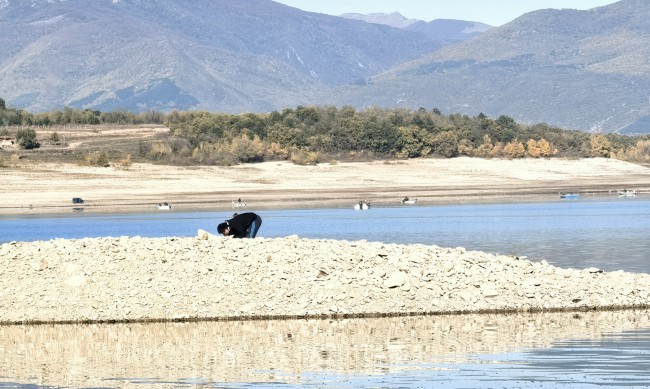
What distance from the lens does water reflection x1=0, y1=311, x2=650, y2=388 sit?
17359 mm

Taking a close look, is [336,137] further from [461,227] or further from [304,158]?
[461,227]

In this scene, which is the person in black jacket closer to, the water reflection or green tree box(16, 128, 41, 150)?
the water reflection

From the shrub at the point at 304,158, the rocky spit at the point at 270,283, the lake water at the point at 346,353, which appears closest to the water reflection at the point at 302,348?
the lake water at the point at 346,353

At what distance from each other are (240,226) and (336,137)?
75137 mm

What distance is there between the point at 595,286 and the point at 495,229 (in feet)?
73.2

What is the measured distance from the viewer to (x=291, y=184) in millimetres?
81812

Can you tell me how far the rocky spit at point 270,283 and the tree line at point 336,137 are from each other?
2496 inches

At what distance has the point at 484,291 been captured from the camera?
77.6 feet

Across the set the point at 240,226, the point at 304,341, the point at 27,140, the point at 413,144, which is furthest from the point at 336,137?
the point at 304,341

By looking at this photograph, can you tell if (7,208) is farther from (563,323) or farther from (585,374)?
(585,374)

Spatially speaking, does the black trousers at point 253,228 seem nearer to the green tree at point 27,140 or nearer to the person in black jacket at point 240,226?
the person in black jacket at point 240,226

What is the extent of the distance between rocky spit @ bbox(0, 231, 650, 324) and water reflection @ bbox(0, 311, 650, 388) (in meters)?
0.48

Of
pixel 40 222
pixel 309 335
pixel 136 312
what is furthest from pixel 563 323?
pixel 40 222

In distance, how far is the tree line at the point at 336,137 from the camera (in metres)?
93.1
